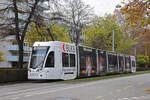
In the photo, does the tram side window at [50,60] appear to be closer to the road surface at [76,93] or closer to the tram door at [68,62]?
the tram door at [68,62]

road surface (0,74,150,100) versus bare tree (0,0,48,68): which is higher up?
bare tree (0,0,48,68)

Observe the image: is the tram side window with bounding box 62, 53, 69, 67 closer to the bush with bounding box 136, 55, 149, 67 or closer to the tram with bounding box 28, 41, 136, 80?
the tram with bounding box 28, 41, 136, 80

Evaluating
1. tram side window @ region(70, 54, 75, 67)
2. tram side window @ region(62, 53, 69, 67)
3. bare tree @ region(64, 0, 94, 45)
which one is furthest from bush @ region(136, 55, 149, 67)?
tram side window @ region(62, 53, 69, 67)

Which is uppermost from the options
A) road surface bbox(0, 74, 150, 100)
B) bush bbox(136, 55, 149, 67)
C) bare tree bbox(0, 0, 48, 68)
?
bare tree bbox(0, 0, 48, 68)

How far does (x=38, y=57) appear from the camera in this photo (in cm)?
2139

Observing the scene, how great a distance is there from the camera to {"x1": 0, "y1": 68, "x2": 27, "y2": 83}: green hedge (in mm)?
21578

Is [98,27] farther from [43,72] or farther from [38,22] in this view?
[43,72]

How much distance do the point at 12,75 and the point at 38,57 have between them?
3.32 meters

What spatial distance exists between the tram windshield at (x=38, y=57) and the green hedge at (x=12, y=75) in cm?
243

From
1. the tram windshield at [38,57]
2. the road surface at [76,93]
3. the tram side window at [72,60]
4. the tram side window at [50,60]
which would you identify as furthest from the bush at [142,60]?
the road surface at [76,93]

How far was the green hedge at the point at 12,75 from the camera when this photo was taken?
70.8 feet

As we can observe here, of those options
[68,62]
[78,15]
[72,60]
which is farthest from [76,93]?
[78,15]

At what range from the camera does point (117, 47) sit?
162ft

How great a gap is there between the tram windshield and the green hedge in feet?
7.98
